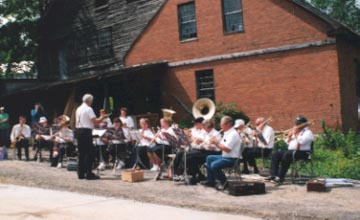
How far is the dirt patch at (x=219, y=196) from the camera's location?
7.51 metres

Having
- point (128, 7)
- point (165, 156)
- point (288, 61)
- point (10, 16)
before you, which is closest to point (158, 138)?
point (165, 156)

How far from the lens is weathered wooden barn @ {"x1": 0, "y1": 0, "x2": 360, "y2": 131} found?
17.6 m

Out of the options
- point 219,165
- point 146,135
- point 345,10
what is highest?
point 345,10

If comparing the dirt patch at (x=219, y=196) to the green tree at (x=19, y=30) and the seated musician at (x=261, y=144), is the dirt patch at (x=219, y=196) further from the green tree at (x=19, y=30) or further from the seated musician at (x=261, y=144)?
the green tree at (x=19, y=30)

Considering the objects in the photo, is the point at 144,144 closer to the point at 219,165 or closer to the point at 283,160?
the point at 219,165

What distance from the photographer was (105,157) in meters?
14.6

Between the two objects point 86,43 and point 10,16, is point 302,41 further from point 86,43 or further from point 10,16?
point 10,16

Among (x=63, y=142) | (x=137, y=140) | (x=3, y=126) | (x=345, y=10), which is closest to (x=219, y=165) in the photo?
(x=137, y=140)

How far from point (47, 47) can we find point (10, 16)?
12.7 ft

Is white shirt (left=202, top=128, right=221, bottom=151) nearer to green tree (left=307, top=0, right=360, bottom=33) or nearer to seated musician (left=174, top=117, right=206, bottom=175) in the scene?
seated musician (left=174, top=117, right=206, bottom=175)

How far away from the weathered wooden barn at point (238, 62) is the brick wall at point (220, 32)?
4 centimetres

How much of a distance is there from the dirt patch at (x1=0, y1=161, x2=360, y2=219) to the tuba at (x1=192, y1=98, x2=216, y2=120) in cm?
599

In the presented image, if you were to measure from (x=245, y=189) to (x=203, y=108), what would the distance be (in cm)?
975

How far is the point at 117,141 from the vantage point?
13.6 meters
